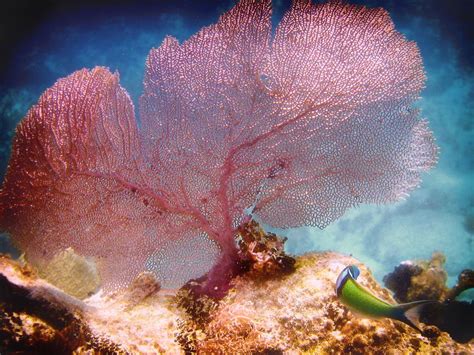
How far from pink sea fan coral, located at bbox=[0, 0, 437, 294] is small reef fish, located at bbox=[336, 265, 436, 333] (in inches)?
62.0

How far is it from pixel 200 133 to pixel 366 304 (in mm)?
2438

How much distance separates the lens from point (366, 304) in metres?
2.30

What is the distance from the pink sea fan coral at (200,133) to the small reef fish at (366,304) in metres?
1.58

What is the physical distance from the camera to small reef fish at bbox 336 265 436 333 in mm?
2117

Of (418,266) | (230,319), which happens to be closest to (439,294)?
(418,266)

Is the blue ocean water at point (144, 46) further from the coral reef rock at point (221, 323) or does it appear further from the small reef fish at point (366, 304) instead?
the small reef fish at point (366, 304)

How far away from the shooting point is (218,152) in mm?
3750

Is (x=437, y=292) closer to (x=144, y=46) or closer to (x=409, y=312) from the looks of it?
(x=409, y=312)

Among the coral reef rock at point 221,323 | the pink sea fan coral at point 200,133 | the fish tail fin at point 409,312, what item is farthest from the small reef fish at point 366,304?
the pink sea fan coral at point 200,133

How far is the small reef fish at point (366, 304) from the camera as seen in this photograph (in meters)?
2.12

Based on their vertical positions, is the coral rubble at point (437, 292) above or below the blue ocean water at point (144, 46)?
below

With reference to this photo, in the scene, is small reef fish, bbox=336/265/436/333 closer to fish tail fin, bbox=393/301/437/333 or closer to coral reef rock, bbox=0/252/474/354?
fish tail fin, bbox=393/301/437/333

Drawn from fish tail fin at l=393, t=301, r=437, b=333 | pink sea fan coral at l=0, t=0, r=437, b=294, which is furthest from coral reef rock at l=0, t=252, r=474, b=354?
fish tail fin at l=393, t=301, r=437, b=333

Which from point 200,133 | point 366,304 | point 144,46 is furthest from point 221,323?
point 144,46
